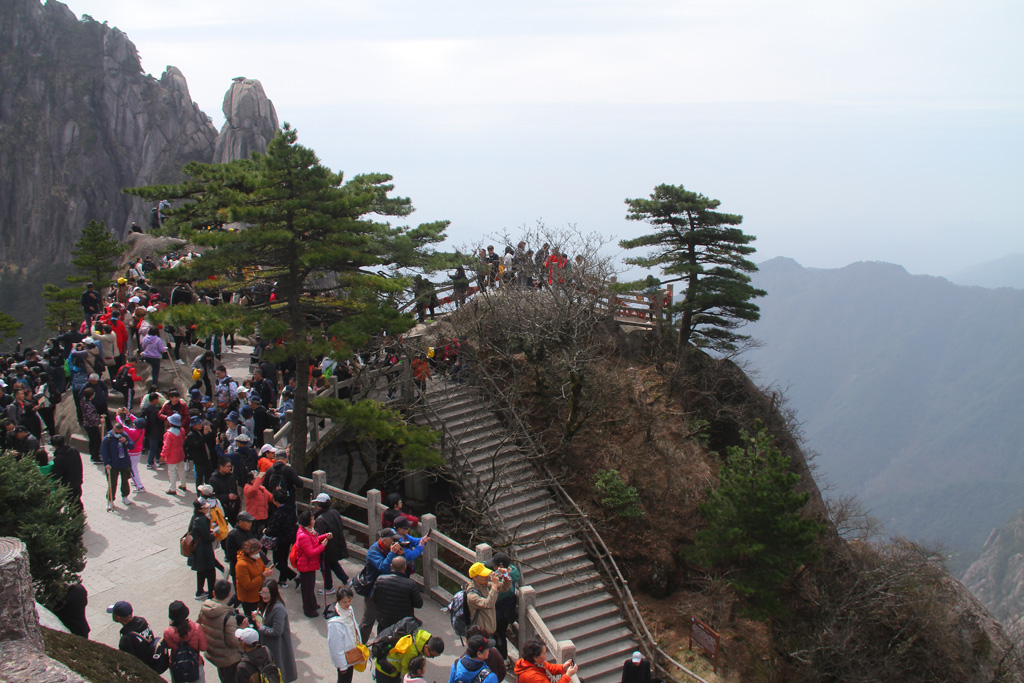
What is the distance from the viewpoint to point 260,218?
13.8 metres

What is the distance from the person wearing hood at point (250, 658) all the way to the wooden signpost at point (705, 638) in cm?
1199

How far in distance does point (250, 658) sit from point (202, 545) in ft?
11.6

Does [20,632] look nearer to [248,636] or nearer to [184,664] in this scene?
[248,636]

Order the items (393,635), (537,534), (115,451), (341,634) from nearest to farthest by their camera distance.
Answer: (393,635) < (341,634) < (115,451) < (537,534)

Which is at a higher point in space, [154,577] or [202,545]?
[202,545]

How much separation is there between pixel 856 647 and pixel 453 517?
34.6 feet

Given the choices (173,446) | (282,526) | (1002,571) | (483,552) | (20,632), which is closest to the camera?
(20,632)

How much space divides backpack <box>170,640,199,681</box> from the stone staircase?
9396 millimetres

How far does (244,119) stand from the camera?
2813 inches

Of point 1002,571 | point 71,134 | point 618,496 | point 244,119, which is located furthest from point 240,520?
point 1002,571

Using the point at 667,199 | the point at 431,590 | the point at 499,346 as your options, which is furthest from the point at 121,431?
the point at 667,199

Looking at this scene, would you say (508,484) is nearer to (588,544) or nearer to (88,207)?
(588,544)

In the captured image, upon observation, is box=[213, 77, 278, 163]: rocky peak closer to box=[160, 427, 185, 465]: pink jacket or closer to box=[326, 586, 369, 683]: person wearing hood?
box=[160, 427, 185, 465]: pink jacket

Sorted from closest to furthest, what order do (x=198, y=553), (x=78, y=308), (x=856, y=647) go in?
(x=198, y=553) < (x=856, y=647) < (x=78, y=308)
